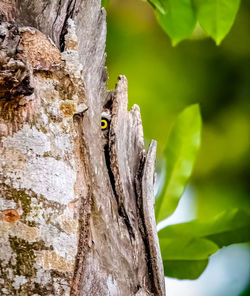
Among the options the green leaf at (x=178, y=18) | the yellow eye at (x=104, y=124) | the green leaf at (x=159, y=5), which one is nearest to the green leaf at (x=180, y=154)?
the green leaf at (x=178, y=18)

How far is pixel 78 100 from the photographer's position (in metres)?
0.95

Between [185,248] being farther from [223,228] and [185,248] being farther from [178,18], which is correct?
[178,18]

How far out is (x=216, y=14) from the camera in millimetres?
1496

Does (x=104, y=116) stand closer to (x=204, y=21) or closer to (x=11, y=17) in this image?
(x=11, y=17)

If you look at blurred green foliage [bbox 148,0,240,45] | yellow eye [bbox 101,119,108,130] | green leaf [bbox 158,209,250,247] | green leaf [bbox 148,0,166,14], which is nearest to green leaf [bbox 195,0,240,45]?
blurred green foliage [bbox 148,0,240,45]

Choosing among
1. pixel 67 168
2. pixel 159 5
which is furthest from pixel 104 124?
pixel 159 5

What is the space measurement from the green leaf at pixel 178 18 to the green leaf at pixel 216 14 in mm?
25

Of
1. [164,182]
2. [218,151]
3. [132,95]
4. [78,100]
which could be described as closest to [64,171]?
[78,100]

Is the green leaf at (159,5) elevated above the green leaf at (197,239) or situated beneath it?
elevated above

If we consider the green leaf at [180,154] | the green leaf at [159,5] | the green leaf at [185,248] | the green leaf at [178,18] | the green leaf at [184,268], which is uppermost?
the green leaf at [178,18]

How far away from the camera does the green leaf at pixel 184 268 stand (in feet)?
4.56

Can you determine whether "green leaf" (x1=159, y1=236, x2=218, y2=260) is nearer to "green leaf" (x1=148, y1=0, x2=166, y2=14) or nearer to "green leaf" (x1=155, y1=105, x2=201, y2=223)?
"green leaf" (x1=155, y1=105, x2=201, y2=223)

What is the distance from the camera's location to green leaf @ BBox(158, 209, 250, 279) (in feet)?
4.54

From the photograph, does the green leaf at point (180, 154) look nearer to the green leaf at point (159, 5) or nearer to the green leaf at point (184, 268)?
the green leaf at point (184, 268)
